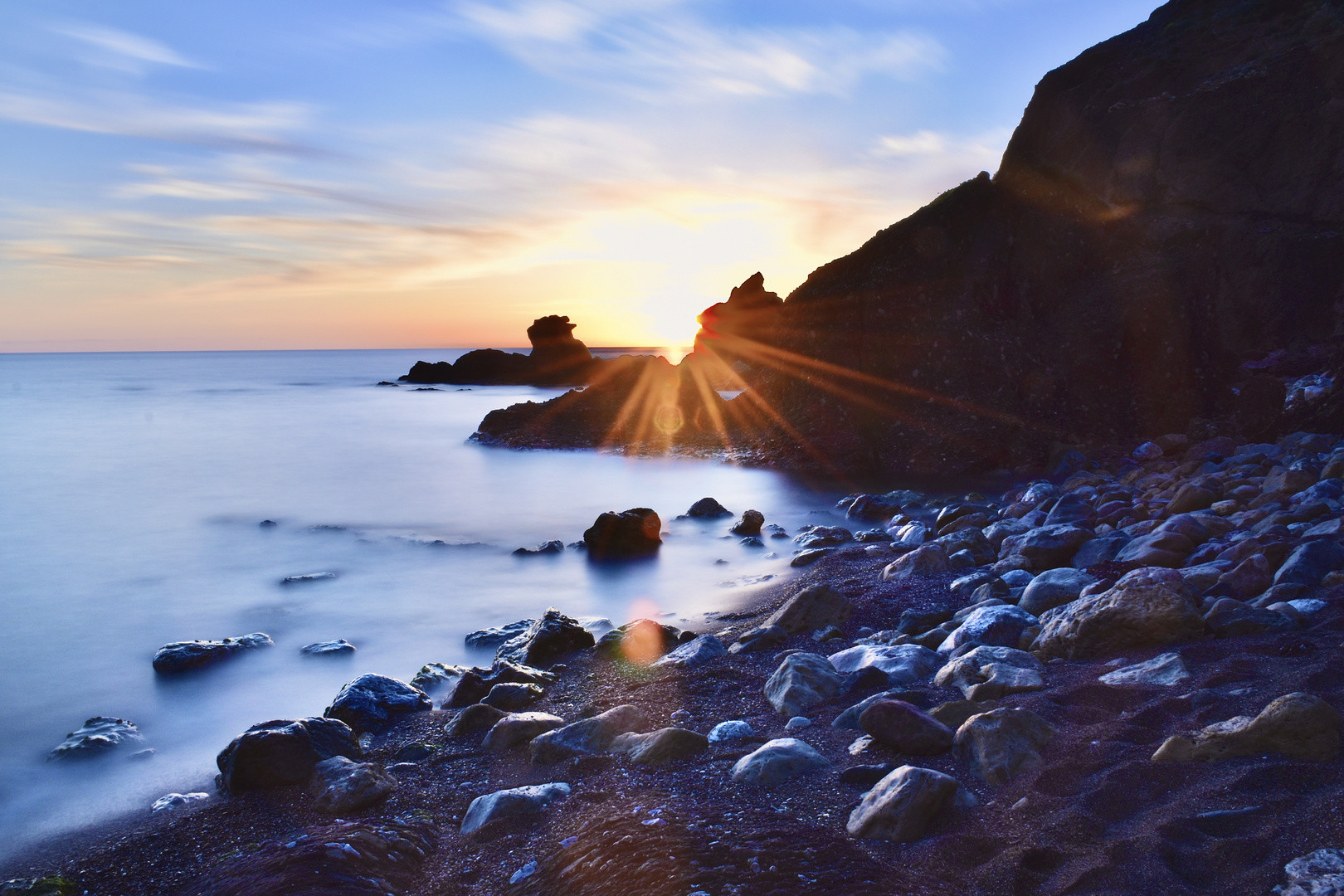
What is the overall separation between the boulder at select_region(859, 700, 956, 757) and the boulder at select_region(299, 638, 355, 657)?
5.22m

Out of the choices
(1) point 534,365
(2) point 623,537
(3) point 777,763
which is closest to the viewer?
(3) point 777,763

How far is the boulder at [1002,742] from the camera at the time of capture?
10.6 feet

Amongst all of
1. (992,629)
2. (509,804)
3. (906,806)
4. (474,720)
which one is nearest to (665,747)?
(509,804)

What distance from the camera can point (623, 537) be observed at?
10.6 m

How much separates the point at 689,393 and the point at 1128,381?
11.3m

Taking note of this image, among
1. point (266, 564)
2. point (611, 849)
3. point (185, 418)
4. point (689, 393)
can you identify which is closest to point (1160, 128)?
point (689, 393)

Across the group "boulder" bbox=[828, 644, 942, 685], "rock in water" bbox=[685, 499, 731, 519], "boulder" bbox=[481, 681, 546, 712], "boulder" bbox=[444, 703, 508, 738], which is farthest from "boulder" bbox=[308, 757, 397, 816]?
"rock in water" bbox=[685, 499, 731, 519]

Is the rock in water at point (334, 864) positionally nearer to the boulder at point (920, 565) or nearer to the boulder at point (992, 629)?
Answer: the boulder at point (992, 629)

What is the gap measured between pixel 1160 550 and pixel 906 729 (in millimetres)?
3858

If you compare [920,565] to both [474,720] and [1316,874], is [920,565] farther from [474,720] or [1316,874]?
[1316,874]

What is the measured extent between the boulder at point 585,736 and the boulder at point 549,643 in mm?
1979

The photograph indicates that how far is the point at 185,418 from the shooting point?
1422 inches

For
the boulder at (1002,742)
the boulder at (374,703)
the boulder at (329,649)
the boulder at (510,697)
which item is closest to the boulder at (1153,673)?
the boulder at (1002,742)

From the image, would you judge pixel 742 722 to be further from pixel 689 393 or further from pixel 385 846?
pixel 689 393
